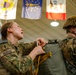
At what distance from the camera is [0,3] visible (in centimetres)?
561

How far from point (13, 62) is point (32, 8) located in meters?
4.02

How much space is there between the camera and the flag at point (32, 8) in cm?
591

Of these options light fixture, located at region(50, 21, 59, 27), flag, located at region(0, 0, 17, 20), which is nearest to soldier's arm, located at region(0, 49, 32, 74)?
flag, located at region(0, 0, 17, 20)

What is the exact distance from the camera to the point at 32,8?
5914mm

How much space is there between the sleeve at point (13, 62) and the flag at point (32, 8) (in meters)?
3.88

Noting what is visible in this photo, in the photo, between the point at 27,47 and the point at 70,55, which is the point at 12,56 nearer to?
the point at 27,47

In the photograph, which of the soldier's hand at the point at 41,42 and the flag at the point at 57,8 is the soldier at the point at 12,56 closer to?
the soldier's hand at the point at 41,42

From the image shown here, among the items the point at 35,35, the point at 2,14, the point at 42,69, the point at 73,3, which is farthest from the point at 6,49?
the point at 35,35

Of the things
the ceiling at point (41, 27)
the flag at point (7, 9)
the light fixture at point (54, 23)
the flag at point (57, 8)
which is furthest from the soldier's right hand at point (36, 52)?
the light fixture at point (54, 23)

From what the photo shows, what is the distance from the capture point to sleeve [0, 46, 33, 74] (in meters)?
2.04

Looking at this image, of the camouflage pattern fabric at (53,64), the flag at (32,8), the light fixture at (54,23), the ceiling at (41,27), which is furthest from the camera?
the light fixture at (54,23)

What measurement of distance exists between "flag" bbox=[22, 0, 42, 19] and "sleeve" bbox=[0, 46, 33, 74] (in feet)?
12.7

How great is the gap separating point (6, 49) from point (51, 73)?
22.0 inches

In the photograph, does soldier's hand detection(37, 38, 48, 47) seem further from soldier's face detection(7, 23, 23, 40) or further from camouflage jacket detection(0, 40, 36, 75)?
camouflage jacket detection(0, 40, 36, 75)
